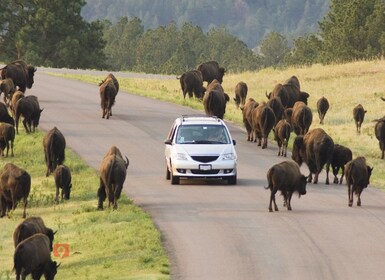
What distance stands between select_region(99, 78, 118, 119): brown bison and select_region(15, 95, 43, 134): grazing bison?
12.5 ft

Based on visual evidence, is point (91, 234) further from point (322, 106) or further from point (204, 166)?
point (322, 106)

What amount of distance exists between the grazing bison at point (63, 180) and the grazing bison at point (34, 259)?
10.2 meters

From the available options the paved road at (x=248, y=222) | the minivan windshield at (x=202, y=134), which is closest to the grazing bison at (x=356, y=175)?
the paved road at (x=248, y=222)

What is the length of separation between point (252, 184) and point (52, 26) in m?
79.7

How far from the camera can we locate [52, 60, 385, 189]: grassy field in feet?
149

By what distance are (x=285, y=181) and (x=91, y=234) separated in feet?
16.4

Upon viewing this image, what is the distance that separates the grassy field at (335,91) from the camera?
45.4 m

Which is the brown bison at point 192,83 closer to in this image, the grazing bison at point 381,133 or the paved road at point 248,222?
the paved road at point 248,222

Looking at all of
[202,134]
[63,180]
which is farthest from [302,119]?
[63,180]

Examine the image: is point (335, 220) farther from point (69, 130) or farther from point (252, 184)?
point (69, 130)

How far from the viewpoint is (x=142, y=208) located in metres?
29.3

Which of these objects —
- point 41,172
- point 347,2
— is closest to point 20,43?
point 347,2

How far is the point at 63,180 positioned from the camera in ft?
106

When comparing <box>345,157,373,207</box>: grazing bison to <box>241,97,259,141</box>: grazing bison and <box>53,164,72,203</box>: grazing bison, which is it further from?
<box>241,97,259,141</box>: grazing bison
